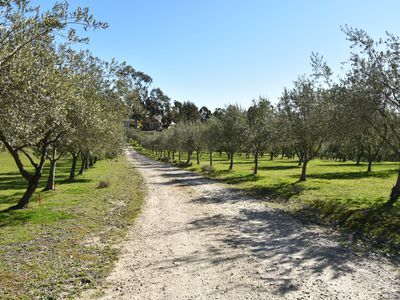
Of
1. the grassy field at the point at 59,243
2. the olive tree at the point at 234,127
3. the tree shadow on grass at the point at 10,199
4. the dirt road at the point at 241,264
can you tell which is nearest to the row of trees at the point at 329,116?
the olive tree at the point at 234,127

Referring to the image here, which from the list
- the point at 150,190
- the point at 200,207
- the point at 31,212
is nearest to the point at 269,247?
the point at 200,207

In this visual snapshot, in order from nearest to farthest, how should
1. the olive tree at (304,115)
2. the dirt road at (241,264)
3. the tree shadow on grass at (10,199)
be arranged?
the dirt road at (241,264) → the tree shadow on grass at (10,199) → the olive tree at (304,115)

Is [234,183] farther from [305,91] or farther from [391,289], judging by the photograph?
[391,289]

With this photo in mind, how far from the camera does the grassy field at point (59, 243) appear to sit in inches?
442

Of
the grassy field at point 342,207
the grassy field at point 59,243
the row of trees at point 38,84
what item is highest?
the row of trees at point 38,84

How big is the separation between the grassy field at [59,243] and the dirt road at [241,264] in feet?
3.76

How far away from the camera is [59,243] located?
1567 cm

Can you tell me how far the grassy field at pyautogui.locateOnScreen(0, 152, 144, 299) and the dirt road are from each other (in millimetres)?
1146

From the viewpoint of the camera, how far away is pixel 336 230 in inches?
734

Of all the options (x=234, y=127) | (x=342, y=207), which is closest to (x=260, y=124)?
(x=234, y=127)

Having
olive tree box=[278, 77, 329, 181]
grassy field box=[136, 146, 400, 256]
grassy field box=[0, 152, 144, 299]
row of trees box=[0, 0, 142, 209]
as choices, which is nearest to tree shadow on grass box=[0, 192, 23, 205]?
grassy field box=[0, 152, 144, 299]

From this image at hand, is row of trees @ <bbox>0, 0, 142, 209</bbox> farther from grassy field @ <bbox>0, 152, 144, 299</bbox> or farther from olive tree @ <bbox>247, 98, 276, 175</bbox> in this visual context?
olive tree @ <bbox>247, 98, 276, 175</bbox>

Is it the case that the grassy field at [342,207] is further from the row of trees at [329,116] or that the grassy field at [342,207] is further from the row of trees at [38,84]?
the row of trees at [38,84]

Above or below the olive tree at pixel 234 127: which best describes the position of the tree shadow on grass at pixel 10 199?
below
